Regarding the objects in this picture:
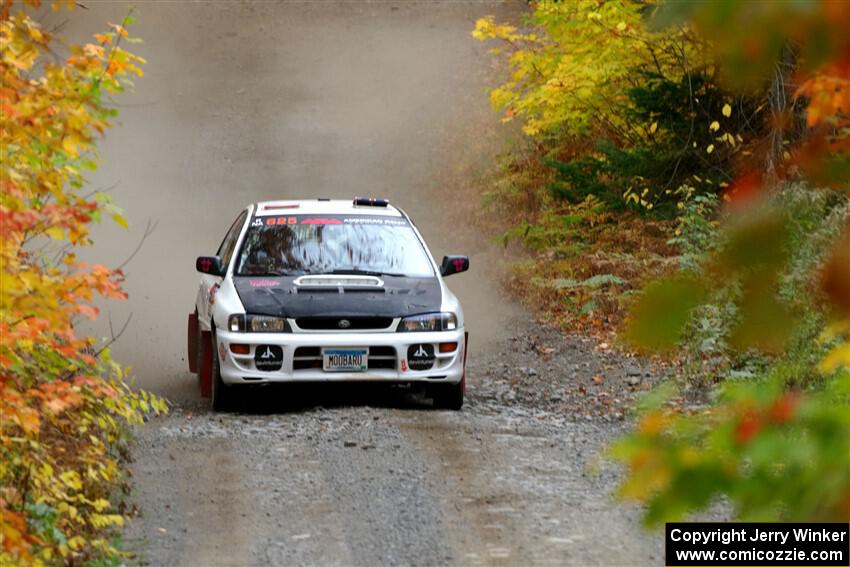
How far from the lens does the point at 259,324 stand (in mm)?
10867

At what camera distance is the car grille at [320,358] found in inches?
425

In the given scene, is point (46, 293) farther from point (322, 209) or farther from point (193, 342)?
point (193, 342)

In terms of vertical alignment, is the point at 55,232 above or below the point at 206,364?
above

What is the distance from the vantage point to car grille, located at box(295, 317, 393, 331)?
427 inches

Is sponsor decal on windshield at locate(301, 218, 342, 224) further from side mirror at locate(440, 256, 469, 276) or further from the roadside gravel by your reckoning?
the roadside gravel

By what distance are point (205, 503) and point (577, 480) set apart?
95.0 inches

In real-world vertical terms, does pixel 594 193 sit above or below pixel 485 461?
above

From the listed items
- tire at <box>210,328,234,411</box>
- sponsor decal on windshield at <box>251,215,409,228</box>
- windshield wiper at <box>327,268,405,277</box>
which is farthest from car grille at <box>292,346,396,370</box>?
sponsor decal on windshield at <box>251,215,409,228</box>

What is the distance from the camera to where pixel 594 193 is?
1934 cm

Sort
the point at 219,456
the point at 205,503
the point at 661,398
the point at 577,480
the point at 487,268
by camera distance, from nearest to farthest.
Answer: the point at 661,398 < the point at 205,503 < the point at 577,480 < the point at 219,456 < the point at 487,268

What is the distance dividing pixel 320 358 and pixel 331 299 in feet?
1.75

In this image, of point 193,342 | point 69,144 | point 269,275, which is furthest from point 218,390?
point 69,144

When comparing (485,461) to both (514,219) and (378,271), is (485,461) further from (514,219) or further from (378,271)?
(514,219)

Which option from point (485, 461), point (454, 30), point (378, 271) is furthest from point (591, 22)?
point (454, 30)
